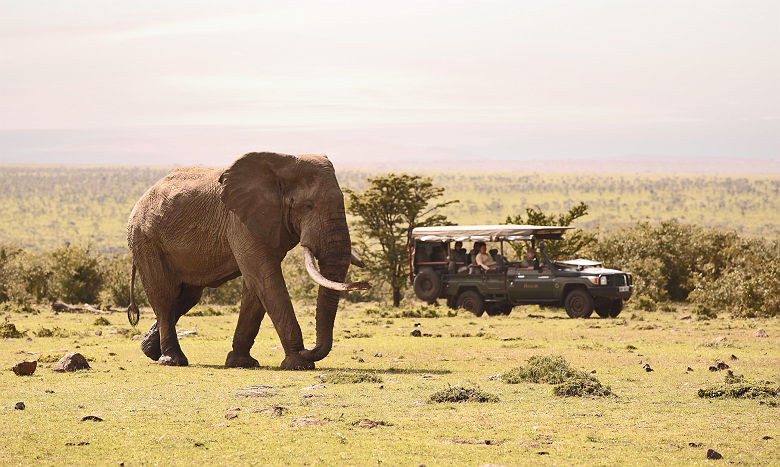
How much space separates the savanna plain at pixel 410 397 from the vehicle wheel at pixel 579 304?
352mm

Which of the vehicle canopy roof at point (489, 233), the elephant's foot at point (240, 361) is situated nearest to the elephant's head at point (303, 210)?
the elephant's foot at point (240, 361)

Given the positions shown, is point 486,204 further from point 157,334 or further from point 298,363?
point 298,363

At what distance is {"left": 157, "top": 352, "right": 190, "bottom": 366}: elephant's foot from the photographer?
1788 centimetres

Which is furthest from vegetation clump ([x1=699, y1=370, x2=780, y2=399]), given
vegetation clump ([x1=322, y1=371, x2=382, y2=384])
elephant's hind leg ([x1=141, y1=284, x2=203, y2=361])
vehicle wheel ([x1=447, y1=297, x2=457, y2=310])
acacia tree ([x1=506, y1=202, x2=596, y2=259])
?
acacia tree ([x1=506, y1=202, x2=596, y2=259])

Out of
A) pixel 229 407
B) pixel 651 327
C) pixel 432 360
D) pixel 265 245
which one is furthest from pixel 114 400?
pixel 651 327

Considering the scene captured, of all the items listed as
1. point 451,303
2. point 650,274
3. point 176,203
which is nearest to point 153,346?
point 176,203

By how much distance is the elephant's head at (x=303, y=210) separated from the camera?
51.4 feet

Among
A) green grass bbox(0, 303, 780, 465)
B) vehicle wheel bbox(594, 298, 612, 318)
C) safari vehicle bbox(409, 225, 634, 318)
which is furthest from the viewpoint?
vehicle wheel bbox(594, 298, 612, 318)

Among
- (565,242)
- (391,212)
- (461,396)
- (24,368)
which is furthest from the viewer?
(391,212)

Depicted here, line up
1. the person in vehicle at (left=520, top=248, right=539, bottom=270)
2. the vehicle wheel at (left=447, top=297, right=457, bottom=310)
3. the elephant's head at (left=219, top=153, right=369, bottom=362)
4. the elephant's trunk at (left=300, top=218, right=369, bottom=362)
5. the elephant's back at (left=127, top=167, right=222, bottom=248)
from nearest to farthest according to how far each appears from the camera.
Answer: the elephant's trunk at (left=300, top=218, right=369, bottom=362) → the elephant's head at (left=219, top=153, right=369, bottom=362) → the elephant's back at (left=127, top=167, right=222, bottom=248) → the person in vehicle at (left=520, top=248, right=539, bottom=270) → the vehicle wheel at (left=447, top=297, right=457, bottom=310)

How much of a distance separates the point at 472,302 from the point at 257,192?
15.1 metres

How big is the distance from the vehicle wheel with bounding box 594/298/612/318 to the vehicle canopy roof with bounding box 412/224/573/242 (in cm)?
228

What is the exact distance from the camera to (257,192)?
16.3 m

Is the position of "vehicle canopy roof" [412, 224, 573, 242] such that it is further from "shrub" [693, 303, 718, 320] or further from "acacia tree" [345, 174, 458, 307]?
"acacia tree" [345, 174, 458, 307]
